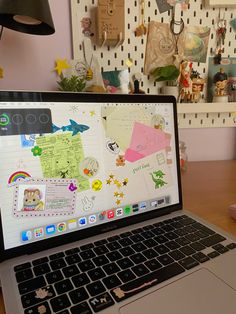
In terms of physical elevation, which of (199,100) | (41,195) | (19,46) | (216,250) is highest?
(19,46)

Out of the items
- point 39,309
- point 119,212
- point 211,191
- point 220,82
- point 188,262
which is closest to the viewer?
point 39,309

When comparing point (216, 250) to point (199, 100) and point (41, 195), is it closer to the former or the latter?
point (41, 195)

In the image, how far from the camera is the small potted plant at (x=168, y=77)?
0.89m

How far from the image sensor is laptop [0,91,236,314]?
336mm

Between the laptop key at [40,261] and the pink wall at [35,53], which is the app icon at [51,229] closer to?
the laptop key at [40,261]

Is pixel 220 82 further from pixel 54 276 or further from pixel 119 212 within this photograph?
pixel 54 276

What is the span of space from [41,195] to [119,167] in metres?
0.18

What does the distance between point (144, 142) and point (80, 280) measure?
0.33 meters

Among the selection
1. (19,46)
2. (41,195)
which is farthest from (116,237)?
(19,46)

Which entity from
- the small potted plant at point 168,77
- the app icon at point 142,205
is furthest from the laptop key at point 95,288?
the small potted plant at point 168,77

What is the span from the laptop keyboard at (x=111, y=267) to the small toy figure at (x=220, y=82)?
70 centimetres

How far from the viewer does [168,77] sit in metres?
0.90

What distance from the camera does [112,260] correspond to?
41cm

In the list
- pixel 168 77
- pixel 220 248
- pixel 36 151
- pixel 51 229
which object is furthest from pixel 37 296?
pixel 168 77
